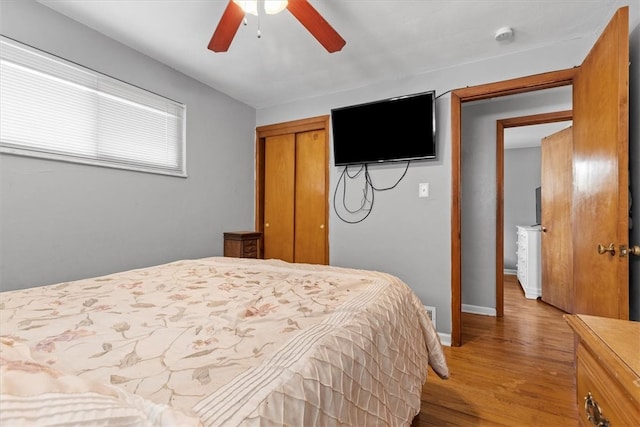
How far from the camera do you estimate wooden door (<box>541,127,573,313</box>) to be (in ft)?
10.9

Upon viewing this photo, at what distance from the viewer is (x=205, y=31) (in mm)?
2092

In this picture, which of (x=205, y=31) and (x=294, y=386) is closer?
(x=294, y=386)

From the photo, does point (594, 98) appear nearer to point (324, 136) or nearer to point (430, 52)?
point (430, 52)

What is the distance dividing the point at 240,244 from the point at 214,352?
2343mm

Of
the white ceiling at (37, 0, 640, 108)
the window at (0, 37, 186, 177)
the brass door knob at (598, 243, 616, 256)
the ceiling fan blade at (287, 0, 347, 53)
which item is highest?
the white ceiling at (37, 0, 640, 108)

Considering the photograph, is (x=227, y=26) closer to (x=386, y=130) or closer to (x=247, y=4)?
(x=247, y=4)

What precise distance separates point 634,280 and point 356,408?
5.62ft

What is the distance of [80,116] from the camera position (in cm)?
205

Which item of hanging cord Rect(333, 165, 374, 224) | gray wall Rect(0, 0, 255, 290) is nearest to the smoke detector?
hanging cord Rect(333, 165, 374, 224)

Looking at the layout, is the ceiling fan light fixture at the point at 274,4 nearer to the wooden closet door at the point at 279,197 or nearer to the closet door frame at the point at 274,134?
the closet door frame at the point at 274,134

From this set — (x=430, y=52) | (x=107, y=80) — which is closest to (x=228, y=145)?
(x=107, y=80)

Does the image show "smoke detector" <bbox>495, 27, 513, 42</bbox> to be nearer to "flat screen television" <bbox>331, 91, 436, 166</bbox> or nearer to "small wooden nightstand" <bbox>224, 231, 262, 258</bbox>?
"flat screen television" <bbox>331, 91, 436, 166</bbox>

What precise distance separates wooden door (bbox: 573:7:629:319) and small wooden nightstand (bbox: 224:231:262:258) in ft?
8.70

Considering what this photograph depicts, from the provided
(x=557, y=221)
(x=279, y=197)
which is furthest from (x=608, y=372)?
(x=557, y=221)
